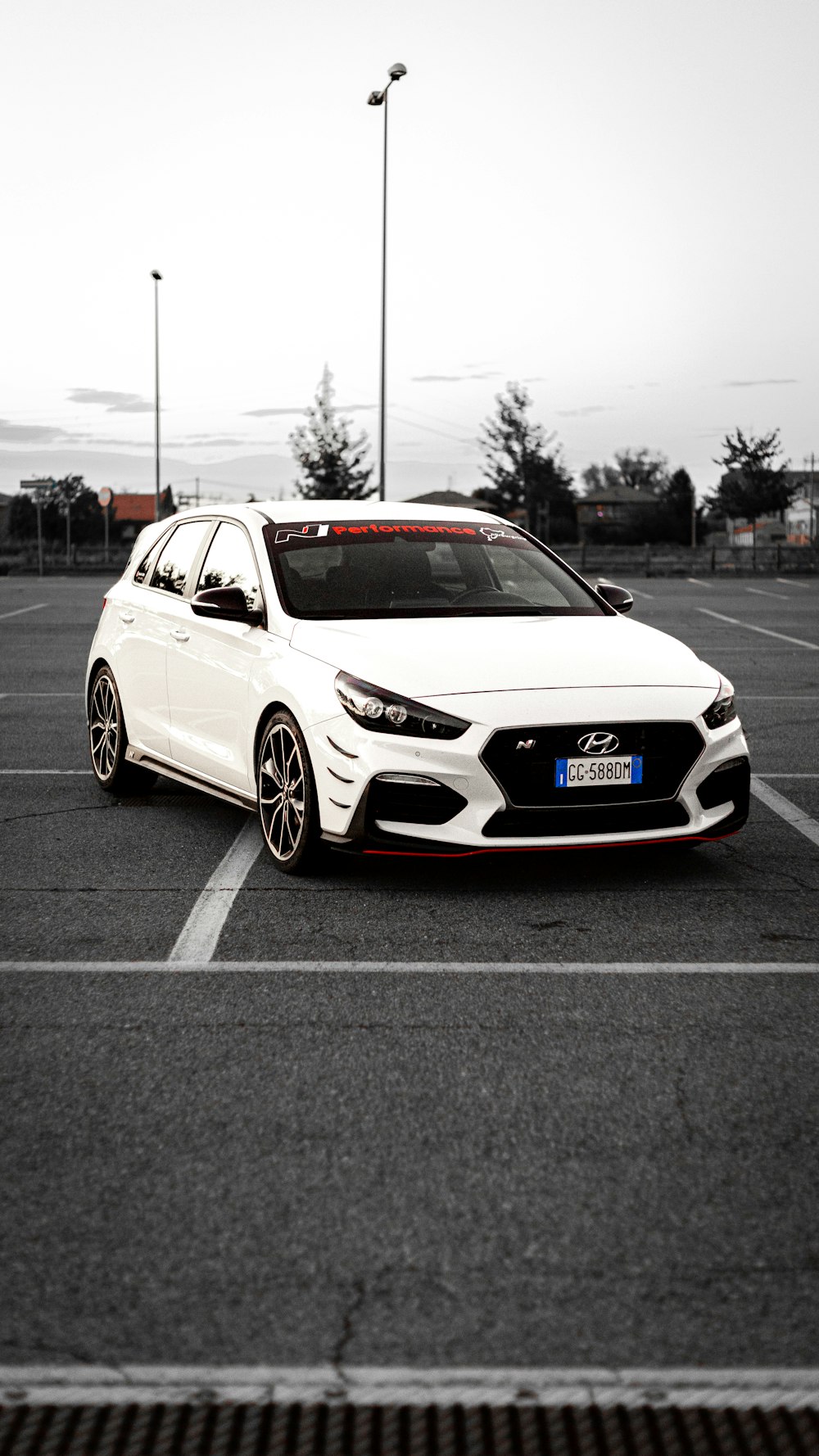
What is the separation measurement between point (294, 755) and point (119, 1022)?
2154 millimetres

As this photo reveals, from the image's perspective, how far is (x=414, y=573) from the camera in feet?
25.2

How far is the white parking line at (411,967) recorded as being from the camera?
17.2 feet

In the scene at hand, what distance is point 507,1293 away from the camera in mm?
2963

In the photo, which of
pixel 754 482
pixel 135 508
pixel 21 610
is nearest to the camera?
pixel 21 610

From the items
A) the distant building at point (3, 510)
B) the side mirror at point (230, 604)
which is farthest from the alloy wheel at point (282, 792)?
the distant building at point (3, 510)

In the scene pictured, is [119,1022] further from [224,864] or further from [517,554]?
[517,554]

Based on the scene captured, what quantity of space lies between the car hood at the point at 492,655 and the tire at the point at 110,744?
2058 mm

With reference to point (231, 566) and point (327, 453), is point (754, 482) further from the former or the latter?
point (231, 566)

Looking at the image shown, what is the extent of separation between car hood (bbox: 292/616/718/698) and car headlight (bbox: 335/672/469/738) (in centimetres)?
5

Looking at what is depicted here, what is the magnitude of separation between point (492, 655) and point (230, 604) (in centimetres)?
130

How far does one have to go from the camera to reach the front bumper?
6.16 metres

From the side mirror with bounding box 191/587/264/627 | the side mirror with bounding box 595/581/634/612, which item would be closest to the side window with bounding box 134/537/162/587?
the side mirror with bounding box 191/587/264/627

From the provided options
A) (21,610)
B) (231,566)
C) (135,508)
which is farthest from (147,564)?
(135,508)

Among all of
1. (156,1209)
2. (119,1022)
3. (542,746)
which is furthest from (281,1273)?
(542,746)
